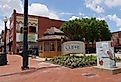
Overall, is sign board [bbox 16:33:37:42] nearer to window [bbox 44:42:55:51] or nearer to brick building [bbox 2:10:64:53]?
brick building [bbox 2:10:64:53]

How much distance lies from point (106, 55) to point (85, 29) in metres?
38.2

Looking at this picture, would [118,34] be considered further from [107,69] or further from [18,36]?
[107,69]

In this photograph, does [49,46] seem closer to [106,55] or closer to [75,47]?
[75,47]

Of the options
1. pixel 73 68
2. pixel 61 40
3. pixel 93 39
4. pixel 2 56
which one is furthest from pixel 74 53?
pixel 93 39

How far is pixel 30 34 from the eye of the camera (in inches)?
1923

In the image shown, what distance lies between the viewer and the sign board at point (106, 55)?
14.6 metres

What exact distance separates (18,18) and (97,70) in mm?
35522

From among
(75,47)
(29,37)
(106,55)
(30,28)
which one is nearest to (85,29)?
(30,28)

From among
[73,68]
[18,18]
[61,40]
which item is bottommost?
[73,68]

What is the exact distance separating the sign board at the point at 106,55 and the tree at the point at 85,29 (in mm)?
36337

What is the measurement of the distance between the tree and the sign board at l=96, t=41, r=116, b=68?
36337mm

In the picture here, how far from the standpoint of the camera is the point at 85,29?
173 feet

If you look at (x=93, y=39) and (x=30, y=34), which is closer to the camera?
(x=30, y=34)

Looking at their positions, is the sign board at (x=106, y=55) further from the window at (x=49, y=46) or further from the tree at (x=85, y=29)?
the tree at (x=85, y=29)
